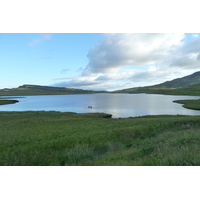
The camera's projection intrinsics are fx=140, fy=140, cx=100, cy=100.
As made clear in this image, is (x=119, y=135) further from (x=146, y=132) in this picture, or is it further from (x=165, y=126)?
(x=165, y=126)

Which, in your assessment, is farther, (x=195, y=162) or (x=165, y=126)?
(x=165, y=126)

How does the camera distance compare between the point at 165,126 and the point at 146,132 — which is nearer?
the point at 146,132

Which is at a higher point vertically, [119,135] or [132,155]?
[132,155]

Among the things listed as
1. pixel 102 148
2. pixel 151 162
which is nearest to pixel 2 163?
pixel 102 148

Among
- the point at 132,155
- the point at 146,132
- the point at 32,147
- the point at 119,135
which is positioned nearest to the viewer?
the point at 132,155

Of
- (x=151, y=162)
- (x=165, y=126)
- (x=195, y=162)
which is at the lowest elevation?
(x=165, y=126)

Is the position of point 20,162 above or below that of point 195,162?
below

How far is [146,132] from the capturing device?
61.4ft

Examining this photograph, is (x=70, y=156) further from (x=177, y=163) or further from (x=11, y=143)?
(x=11, y=143)

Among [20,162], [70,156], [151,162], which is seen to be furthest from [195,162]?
[20,162]

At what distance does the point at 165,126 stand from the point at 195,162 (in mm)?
17352

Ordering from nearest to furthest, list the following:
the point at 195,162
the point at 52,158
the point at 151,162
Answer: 1. the point at 195,162
2. the point at 151,162
3. the point at 52,158

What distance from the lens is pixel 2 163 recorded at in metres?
9.68

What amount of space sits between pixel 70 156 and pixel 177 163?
23.4 ft
